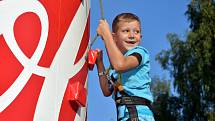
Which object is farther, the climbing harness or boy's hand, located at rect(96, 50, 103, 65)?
boy's hand, located at rect(96, 50, 103, 65)

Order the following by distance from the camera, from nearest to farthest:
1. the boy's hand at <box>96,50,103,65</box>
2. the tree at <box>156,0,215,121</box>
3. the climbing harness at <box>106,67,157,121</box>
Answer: the climbing harness at <box>106,67,157,121</box>, the boy's hand at <box>96,50,103,65</box>, the tree at <box>156,0,215,121</box>

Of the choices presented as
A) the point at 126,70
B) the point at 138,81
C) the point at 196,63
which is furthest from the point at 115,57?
the point at 196,63

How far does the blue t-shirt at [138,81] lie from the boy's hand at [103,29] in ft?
0.60

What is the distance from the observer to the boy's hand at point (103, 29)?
3.01m

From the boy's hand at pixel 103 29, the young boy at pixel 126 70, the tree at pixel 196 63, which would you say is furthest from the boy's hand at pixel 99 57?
the tree at pixel 196 63

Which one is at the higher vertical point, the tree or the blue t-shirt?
the tree

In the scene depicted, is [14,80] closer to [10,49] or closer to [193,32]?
[10,49]

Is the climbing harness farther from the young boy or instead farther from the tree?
the tree

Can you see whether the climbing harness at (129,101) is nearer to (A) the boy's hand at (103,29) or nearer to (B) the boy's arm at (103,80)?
(B) the boy's arm at (103,80)

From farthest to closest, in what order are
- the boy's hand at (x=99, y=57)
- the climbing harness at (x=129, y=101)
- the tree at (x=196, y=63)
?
the tree at (x=196, y=63), the boy's hand at (x=99, y=57), the climbing harness at (x=129, y=101)

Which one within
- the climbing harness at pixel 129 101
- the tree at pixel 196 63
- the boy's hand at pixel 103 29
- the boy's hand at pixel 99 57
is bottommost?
the climbing harness at pixel 129 101

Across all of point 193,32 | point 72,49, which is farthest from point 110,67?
point 193,32

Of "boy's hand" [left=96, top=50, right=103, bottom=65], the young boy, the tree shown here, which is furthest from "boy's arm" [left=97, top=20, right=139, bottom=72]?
the tree

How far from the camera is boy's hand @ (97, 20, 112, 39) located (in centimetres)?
301
